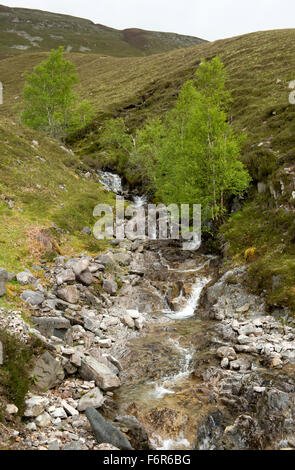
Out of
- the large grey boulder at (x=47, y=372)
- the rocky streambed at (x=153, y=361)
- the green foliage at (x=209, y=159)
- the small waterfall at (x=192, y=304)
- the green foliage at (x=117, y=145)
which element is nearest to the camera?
the rocky streambed at (x=153, y=361)

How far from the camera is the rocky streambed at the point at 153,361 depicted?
31.0 feet

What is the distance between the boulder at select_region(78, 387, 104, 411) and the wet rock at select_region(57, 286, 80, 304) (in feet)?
21.2

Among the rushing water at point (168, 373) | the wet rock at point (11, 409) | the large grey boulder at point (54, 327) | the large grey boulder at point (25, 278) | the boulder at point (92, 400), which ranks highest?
the large grey boulder at point (25, 278)

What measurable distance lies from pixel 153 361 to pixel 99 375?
296 cm

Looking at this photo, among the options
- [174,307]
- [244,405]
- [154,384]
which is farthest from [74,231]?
[244,405]

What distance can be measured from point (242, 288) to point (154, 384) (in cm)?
825

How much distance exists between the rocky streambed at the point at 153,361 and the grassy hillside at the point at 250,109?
244cm

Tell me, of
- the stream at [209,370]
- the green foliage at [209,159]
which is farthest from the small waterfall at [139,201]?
the stream at [209,370]

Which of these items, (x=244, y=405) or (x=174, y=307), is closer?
(x=244, y=405)

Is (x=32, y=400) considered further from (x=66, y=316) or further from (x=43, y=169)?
(x=43, y=169)

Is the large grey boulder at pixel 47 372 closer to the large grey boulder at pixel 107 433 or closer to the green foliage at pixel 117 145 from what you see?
the large grey boulder at pixel 107 433

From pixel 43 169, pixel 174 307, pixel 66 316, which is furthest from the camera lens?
pixel 43 169

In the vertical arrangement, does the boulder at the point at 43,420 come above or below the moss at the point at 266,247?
below

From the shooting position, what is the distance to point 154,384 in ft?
40.1
